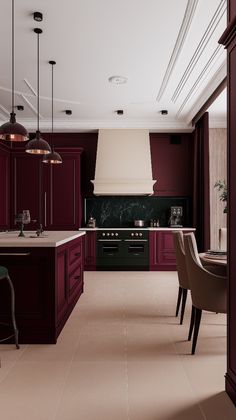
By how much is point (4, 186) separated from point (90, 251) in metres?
2.00

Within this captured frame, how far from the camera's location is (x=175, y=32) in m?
3.68

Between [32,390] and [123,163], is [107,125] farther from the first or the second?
[32,390]

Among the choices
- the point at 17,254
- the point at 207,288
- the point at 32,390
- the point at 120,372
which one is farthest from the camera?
the point at 17,254

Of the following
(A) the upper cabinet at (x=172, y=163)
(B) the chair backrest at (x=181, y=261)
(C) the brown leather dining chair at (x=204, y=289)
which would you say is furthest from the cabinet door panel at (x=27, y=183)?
(C) the brown leather dining chair at (x=204, y=289)

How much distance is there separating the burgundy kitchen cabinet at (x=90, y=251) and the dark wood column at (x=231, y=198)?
15.4 feet

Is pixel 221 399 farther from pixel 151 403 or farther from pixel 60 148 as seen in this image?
pixel 60 148

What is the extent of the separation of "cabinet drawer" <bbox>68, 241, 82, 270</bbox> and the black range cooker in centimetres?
214

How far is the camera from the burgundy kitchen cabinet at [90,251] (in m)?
6.67

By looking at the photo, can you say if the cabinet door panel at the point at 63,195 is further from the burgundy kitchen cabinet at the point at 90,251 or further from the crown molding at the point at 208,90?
the crown molding at the point at 208,90

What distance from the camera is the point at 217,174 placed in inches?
274

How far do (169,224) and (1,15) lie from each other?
4848 mm

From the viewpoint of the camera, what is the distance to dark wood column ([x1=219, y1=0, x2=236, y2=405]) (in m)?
1.99

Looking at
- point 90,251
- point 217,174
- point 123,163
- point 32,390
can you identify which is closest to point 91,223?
point 90,251

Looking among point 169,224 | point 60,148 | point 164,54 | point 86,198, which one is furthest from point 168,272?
point 164,54
